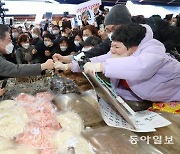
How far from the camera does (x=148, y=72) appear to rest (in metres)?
1.33

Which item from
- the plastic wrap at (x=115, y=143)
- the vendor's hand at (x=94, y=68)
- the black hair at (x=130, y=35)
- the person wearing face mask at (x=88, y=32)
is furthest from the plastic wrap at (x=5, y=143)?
the person wearing face mask at (x=88, y=32)

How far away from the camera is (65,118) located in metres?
1.26

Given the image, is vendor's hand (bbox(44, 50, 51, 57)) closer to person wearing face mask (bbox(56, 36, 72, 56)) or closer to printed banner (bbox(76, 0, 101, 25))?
person wearing face mask (bbox(56, 36, 72, 56))

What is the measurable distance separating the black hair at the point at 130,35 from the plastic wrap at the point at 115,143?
1.83 ft

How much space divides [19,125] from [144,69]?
2.39ft

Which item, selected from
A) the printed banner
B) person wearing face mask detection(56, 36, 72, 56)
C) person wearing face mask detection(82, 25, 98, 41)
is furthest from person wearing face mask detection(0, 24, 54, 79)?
the printed banner

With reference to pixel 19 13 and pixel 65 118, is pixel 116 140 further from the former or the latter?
pixel 19 13

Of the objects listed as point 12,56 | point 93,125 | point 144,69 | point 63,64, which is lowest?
point 12,56

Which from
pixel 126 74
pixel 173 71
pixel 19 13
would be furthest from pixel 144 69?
pixel 19 13

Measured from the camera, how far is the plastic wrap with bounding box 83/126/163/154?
1.07 m

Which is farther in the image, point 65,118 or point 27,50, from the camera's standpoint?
point 27,50

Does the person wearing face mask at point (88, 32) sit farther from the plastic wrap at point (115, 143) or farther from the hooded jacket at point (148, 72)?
the plastic wrap at point (115, 143)

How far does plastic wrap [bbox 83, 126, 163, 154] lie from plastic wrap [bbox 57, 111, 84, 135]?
0.05 meters

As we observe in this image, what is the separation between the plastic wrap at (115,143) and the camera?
1.07m
